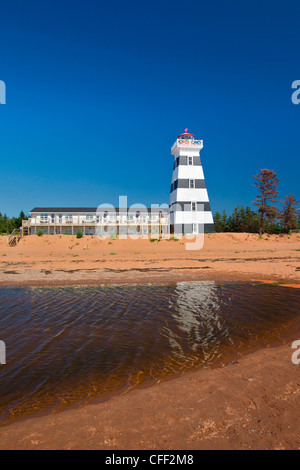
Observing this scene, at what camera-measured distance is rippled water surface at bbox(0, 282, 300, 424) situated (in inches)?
158

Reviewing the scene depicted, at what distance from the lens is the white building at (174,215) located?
128 feet

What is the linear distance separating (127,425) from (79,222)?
4602 centimetres

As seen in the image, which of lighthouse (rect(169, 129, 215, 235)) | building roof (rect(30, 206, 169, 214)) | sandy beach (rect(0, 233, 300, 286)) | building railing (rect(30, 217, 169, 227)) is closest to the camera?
sandy beach (rect(0, 233, 300, 286))

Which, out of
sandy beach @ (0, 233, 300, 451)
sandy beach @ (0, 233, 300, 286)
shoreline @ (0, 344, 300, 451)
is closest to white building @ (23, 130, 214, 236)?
sandy beach @ (0, 233, 300, 286)

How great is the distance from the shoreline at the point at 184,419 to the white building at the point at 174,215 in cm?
3454

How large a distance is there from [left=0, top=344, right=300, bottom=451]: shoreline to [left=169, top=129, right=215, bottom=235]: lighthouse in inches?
1377

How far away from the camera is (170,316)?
7559 millimetres

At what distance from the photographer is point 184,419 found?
2963 mm

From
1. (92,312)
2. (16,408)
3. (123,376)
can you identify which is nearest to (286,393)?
(123,376)

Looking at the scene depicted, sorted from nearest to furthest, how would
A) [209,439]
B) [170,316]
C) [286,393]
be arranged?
1. [209,439]
2. [286,393]
3. [170,316]

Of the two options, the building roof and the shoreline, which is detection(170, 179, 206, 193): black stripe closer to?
the building roof

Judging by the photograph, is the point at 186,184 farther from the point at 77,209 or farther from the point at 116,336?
the point at 116,336

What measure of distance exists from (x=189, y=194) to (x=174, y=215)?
379 cm

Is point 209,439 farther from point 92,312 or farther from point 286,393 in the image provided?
point 92,312
